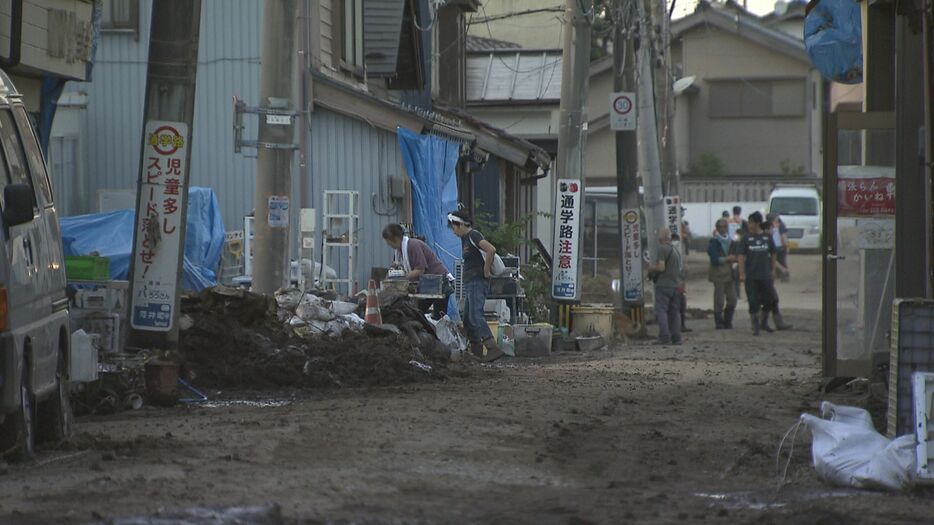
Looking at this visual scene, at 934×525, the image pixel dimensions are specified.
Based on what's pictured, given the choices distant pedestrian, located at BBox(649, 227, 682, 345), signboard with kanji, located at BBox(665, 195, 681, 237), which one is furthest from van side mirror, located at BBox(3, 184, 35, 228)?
signboard with kanji, located at BBox(665, 195, 681, 237)

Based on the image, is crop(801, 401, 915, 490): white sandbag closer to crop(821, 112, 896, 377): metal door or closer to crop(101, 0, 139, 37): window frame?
crop(821, 112, 896, 377): metal door

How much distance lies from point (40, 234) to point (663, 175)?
22.5m

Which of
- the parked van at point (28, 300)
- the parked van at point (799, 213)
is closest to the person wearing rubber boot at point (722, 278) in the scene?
the parked van at point (28, 300)

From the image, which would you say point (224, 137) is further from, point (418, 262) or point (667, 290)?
point (667, 290)

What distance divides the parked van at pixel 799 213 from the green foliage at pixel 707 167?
706 centimetres

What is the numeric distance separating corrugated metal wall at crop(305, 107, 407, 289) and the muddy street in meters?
8.55

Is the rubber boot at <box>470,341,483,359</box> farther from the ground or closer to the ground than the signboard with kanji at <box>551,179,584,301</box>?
closer to the ground

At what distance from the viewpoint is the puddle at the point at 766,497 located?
25.2ft

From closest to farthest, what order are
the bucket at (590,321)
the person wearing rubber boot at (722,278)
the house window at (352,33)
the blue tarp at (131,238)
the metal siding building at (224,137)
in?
the blue tarp at (131,238) < the metal siding building at (224,137) < the bucket at (590,321) < the house window at (352,33) < the person wearing rubber boot at (722,278)

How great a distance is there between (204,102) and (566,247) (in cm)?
617

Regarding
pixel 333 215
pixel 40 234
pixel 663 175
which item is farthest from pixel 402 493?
pixel 663 175

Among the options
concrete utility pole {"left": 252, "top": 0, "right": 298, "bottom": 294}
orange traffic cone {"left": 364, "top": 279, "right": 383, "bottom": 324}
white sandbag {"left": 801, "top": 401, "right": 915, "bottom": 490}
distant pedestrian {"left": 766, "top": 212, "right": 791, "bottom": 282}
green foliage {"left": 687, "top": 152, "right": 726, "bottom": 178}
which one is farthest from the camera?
green foliage {"left": 687, "top": 152, "right": 726, "bottom": 178}

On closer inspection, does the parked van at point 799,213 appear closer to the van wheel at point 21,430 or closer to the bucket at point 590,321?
the bucket at point 590,321

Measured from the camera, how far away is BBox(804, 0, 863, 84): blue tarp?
15.0 meters
